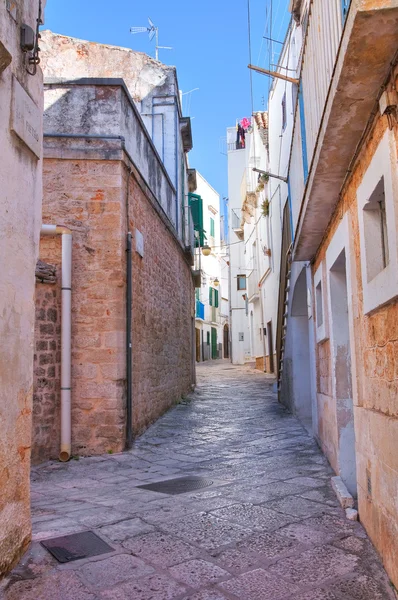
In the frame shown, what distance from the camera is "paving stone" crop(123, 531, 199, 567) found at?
3148mm

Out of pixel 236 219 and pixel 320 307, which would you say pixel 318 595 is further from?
pixel 236 219

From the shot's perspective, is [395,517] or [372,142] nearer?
[395,517]

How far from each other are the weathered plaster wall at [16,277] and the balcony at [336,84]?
1813 millimetres

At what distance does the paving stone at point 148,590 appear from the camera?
267 centimetres

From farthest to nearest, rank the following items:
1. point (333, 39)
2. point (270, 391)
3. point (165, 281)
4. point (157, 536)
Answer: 1. point (270, 391)
2. point (165, 281)
3. point (157, 536)
4. point (333, 39)

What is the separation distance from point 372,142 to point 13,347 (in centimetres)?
238

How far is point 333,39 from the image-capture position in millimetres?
3178

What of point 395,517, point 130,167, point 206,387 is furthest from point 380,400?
point 206,387

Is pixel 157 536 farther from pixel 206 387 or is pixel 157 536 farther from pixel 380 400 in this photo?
pixel 206 387

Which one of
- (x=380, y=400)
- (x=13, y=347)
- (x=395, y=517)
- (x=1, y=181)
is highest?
(x=1, y=181)

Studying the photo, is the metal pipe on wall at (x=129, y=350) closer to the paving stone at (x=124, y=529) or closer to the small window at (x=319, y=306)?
the small window at (x=319, y=306)

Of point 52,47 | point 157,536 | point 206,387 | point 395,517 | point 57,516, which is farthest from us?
point 206,387

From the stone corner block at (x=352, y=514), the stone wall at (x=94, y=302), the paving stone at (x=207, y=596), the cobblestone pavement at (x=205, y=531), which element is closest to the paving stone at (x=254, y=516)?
the cobblestone pavement at (x=205, y=531)

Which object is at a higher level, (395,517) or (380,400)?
(380,400)
